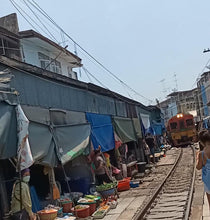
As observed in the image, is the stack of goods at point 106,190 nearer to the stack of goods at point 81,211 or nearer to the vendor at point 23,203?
the stack of goods at point 81,211

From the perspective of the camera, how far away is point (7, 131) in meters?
7.46

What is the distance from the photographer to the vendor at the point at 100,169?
12.6m

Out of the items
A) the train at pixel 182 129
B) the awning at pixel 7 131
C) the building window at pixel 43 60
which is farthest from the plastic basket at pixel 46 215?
the train at pixel 182 129

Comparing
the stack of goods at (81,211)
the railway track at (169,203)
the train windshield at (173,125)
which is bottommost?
the railway track at (169,203)

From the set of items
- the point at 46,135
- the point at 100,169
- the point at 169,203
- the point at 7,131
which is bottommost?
the point at 169,203

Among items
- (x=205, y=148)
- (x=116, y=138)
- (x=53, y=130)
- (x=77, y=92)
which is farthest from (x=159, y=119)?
(x=205, y=148)

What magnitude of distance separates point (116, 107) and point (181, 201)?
918 cm

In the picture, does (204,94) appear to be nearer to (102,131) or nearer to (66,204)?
(102,131)

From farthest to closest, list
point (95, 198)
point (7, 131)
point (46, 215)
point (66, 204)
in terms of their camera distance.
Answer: point (95, 198)
point (66, 204)
point (46, 215)
point (7, 131)

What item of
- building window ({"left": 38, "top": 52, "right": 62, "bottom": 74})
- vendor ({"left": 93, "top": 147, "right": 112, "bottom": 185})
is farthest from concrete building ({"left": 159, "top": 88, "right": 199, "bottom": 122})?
vendor ({"left": 93, "top": 147, "right": 112, "bottom": 185})

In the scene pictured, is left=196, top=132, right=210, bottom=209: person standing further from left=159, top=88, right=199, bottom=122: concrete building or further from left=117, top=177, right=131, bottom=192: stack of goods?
left=159, top=88, right=199, bottom=122: concrete building

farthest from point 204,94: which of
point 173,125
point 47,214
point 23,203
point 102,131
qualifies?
point 23,203

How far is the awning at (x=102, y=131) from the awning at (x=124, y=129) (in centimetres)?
96

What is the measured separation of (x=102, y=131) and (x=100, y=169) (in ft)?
6.29
